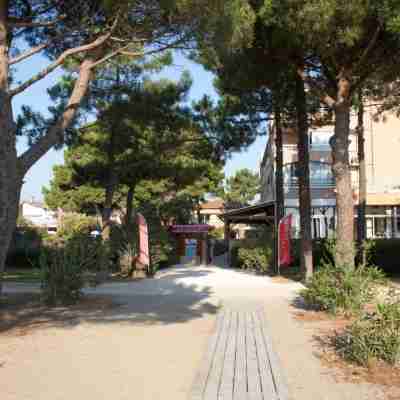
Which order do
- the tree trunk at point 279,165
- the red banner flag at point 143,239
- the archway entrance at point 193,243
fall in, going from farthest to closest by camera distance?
the archway entrance at point 193,243 < the red banner flag at point 143,239 < the tree trunk at point 279,165

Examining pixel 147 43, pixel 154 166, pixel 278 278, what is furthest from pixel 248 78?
pixel 278 278

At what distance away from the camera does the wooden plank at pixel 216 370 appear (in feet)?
16.2

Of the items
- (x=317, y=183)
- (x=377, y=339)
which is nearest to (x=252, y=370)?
(x=377, y=339)

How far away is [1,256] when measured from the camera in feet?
27.5

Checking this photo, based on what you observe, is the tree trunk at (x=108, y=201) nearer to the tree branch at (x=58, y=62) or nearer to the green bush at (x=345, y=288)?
the tree branch at (x=58, y=62)

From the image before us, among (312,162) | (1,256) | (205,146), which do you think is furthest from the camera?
(312,162)

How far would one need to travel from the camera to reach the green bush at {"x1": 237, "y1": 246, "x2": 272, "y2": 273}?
67.9 feet

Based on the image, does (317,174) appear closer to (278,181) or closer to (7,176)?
(278,181)

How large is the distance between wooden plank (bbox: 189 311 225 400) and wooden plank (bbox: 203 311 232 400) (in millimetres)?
37

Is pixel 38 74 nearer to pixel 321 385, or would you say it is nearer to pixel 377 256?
pixel 321 385

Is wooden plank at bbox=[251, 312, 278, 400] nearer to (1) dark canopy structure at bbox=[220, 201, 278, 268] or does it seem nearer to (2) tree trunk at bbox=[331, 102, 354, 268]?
(2) tree trunk at bbox=[331, 102, 354, 268]

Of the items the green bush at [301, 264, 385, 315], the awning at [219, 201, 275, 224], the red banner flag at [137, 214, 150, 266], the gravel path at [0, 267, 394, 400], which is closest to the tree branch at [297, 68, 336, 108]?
the green bush at [301, 264, 385, 315]

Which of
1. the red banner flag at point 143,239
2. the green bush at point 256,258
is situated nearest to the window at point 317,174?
the green bush at point 256,258

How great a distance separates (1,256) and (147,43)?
5.01 meters
